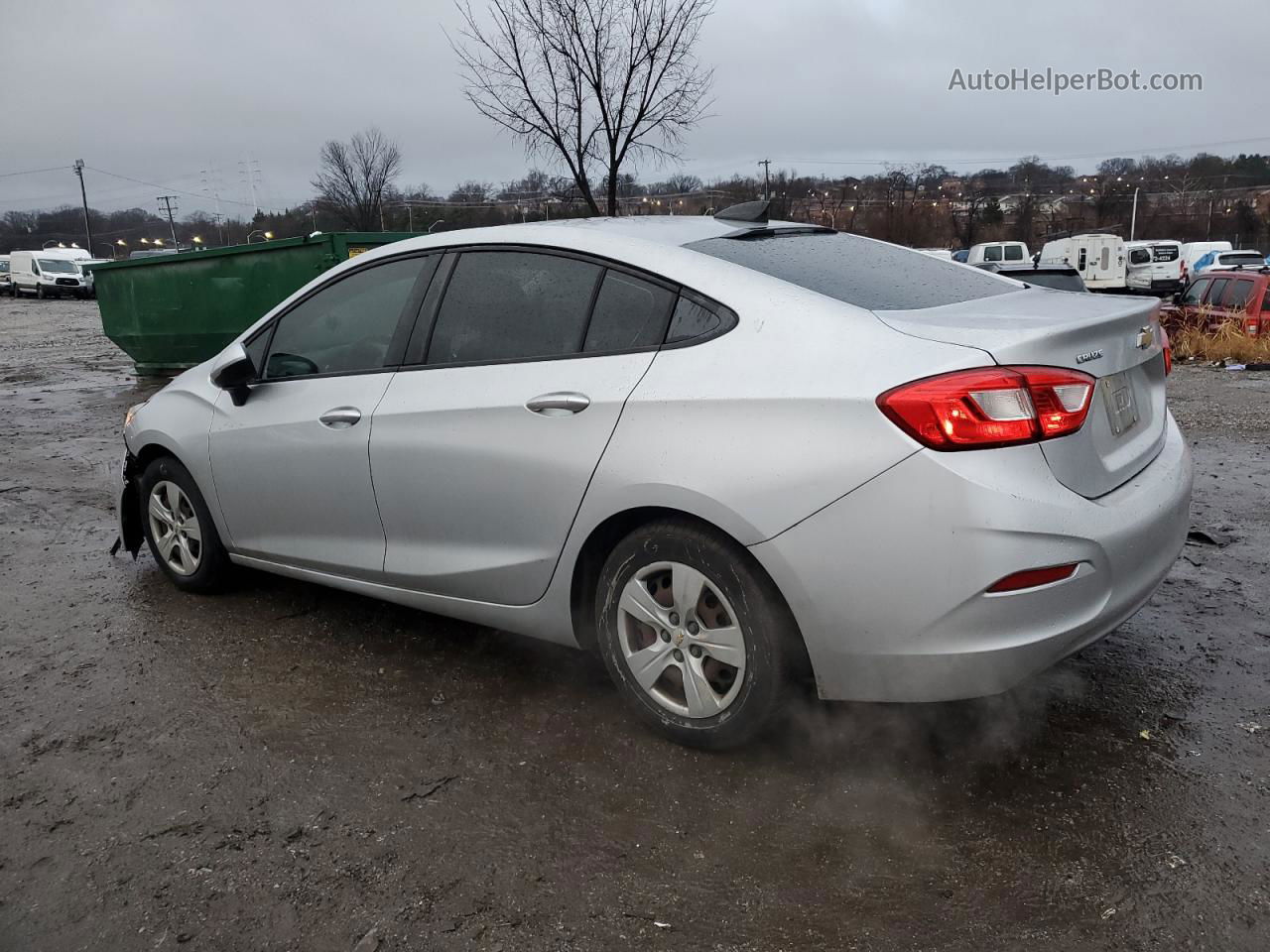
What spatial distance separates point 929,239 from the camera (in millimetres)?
58500

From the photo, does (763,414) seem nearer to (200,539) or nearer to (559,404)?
(559,404)

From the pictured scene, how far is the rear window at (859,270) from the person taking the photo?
295 centimetres

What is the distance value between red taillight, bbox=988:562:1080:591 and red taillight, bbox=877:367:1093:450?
1.05 feet

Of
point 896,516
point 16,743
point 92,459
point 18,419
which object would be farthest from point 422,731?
point 18,419

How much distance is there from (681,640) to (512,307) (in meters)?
1.28

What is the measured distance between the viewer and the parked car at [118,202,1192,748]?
8.09 ft

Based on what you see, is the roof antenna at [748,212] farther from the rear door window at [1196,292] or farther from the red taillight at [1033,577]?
the rear door window at [1196,292]

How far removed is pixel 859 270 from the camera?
3219 millimetres

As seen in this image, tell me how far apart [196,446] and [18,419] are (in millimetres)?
8141

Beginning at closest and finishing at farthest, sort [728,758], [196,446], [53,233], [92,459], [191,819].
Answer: [191,819]
[728,758]
[196,446]
[92,459]
[53,233]

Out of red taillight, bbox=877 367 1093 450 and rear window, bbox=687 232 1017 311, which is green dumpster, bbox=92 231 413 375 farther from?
red taillight, bbox=877 367 1093 450

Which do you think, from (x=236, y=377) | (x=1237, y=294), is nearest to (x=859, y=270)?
(x=236, y=377)

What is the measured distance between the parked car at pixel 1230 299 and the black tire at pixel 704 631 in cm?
1345

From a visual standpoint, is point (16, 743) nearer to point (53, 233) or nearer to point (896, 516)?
point (896, 516)
